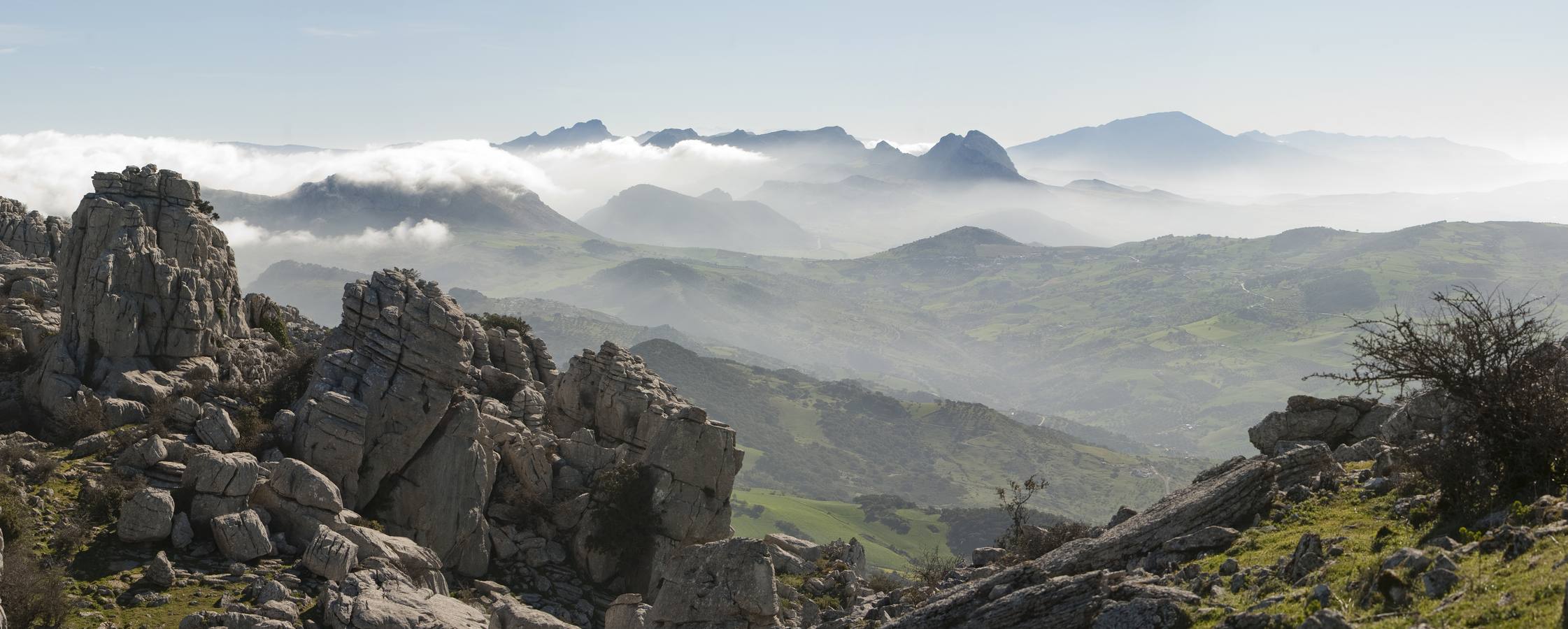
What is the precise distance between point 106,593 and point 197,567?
5147 mm

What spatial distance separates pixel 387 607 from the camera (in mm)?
53062

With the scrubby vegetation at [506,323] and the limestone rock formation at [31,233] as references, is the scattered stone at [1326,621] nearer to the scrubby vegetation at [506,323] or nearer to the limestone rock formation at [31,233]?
the scrubby vegetation at [506,323]

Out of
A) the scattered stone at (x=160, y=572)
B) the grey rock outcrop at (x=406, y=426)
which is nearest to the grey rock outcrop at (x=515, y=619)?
the scattered stone at (x=160, y=572)

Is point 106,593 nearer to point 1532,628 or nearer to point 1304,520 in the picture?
point 1304,520

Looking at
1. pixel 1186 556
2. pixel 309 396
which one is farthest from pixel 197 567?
pixel 1186 556

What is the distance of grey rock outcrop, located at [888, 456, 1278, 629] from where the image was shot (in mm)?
36844

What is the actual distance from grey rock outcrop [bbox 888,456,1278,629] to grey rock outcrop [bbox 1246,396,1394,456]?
547 inches

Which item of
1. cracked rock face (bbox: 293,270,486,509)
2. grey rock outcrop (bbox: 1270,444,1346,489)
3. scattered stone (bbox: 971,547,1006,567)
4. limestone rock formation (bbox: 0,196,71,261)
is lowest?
scattered stone (bbox: 971,547,1006,567)

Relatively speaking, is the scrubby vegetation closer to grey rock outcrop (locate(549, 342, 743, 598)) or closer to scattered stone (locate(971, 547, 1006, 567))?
grey rock outcrop (locate(549, 342, 743, 598))

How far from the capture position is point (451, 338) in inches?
3164

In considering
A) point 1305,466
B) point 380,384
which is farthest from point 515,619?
point 1305,466

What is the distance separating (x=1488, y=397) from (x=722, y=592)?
34.2 meters

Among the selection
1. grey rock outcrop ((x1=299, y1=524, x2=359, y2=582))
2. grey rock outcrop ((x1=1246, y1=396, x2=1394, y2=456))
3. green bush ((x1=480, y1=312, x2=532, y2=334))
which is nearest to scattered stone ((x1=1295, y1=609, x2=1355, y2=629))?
grey rock outcrop ((x1=1246, y1=396, x2=1394, y2=456))

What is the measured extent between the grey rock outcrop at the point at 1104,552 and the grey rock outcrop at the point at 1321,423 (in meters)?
13.9
